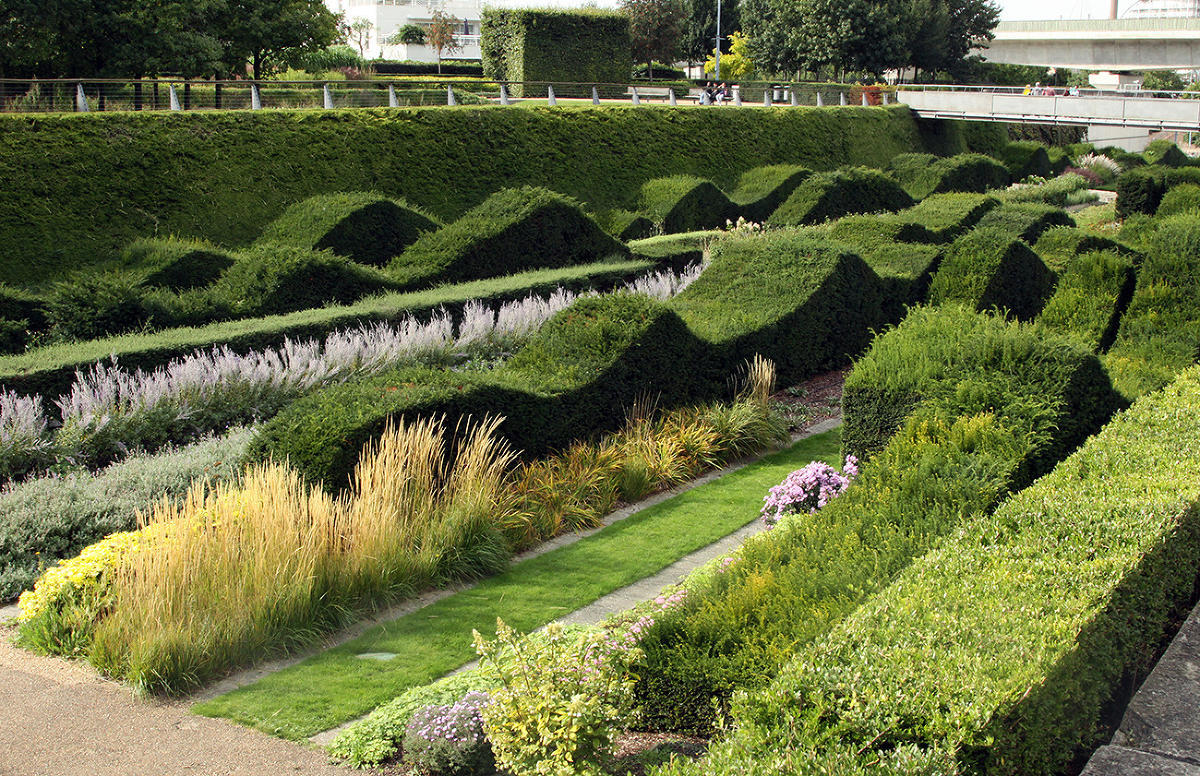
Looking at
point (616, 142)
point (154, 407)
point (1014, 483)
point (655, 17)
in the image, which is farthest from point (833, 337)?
point (655, 17)

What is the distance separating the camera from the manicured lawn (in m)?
5.48

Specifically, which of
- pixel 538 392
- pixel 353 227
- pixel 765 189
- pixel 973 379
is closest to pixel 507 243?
pixel 353 227

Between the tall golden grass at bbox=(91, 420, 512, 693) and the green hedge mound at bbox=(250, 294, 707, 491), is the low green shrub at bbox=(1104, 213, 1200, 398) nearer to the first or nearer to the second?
the green hedge mound at bbox=(250, 294, 707, 491)

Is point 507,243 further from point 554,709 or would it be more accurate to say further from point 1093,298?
point 554,709

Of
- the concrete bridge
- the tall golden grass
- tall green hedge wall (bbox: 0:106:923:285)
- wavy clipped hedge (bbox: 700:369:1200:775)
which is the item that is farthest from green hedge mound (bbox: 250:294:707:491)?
the concrete bridge

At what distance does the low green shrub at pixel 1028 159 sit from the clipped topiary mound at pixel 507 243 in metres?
31.1

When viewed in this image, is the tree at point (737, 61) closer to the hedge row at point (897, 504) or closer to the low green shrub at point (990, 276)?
the low green shrub at point (990, 276)

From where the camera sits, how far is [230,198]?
68.1 feet

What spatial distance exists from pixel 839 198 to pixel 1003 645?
2238 cm

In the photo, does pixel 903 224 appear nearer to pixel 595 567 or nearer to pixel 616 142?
pixel 595 567

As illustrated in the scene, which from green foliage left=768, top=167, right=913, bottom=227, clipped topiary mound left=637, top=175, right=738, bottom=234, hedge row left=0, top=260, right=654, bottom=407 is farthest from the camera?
clipped topiary mound left=637, top=175, right=738, bottom=234

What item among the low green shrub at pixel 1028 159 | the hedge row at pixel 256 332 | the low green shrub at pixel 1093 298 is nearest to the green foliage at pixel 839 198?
the hedge row at pixel 256 332

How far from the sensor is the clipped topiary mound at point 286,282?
1401cm

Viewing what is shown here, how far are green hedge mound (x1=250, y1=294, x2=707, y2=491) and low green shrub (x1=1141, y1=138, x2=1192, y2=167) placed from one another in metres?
42.3
